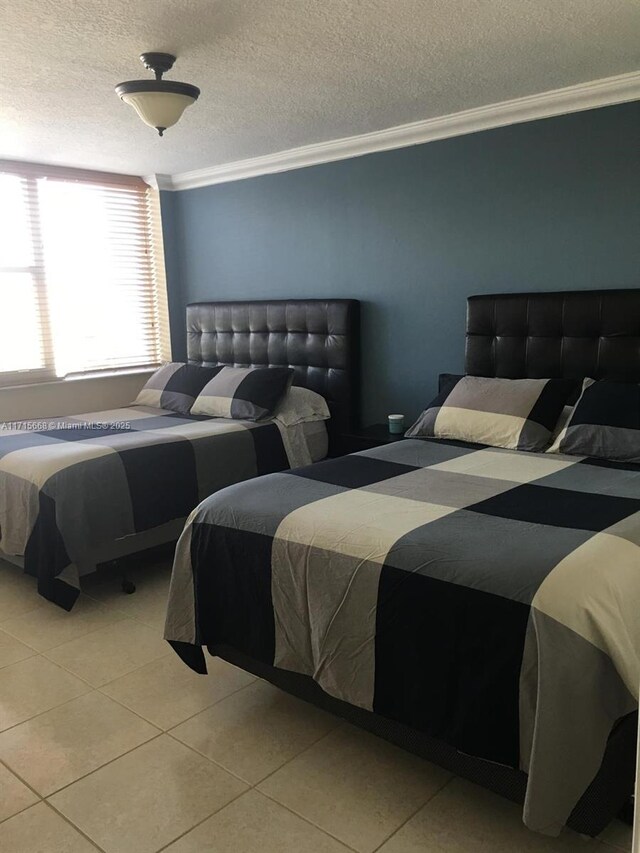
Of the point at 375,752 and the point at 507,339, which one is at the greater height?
the point at 507,339

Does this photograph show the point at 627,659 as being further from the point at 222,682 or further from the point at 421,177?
the point at 421,177

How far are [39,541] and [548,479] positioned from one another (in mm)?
2124

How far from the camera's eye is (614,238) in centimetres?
325

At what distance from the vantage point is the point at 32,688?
8.18ft

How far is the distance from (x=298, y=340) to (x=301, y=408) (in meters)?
0.52

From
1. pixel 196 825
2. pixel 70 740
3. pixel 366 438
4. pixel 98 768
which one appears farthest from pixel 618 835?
pixel 366 438

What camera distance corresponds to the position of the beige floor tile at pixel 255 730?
6.85 feet

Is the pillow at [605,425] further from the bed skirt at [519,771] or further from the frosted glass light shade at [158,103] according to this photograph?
the frosted glass light shade at [158,103]

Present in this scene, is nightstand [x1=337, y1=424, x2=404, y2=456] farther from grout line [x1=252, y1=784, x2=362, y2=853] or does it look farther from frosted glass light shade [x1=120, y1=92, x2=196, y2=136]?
grout line [x1=252, y1=784, x2=362, y2=853]

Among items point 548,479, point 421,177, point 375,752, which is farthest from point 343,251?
point 375,752

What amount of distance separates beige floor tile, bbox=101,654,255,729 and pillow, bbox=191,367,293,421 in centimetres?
171

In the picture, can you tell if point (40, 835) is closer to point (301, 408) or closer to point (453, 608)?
point (453, 608)

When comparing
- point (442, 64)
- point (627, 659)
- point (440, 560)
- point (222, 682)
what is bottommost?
Answer: point (222, 682)

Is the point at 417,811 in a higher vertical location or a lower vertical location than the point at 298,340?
lower
